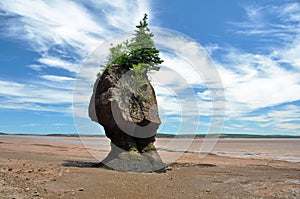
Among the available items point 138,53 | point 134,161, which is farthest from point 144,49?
point 134,161

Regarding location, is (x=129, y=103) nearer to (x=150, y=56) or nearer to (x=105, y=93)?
(x=105, y=93)

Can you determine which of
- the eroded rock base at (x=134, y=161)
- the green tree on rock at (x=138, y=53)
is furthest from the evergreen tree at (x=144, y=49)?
the eroded rock base at (x=134, y=161)

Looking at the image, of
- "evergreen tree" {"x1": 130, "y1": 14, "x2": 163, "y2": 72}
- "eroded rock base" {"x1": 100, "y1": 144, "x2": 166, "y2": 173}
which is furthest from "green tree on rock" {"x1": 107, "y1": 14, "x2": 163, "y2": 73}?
"eroded rock base" {"x1": 100, "y1": 144, "x2": 166, "y2": 173}

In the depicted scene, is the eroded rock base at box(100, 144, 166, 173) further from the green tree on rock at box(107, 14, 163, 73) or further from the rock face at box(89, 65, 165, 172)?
the green tree on rock at box(107, 14, 163, 73)

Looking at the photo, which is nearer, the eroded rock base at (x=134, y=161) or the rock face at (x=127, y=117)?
the eroded rock base at (x=134, y=161)

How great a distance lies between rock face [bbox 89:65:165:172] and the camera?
21.8m

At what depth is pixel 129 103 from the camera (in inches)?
891

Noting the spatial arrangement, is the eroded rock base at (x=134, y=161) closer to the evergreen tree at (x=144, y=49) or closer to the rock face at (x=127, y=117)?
the rock face at (x=127, y=117)

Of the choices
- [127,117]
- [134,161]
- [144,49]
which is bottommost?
[134,161]

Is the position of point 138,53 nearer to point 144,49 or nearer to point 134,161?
point 144,49

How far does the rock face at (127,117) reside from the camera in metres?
21.8

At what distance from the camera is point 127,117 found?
2189 cm

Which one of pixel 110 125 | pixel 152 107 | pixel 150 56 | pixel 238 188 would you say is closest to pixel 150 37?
pixel 150 56

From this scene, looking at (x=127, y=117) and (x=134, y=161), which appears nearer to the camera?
(x=134, y=161)
